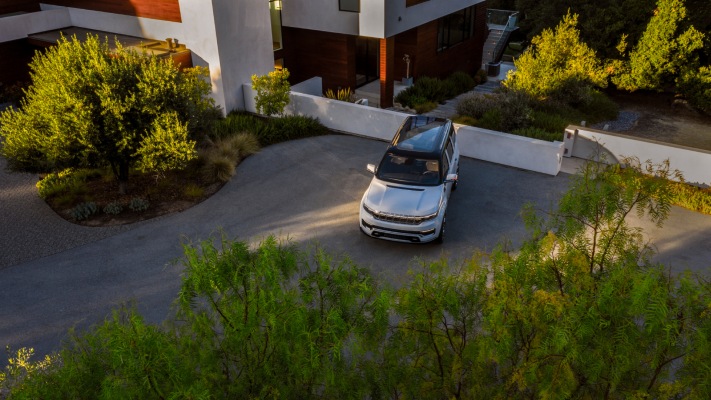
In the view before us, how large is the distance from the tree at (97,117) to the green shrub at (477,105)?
9.99m

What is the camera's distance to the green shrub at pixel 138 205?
519 inches

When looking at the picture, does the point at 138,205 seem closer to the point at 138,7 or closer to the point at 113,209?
the point at 113,209

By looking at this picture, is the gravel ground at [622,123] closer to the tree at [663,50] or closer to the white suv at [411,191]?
the tree at [663,50]

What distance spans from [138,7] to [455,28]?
13.6 m

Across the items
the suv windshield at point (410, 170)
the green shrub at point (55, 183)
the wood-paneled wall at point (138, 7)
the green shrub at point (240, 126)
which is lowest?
the green shrub at point (55, 183)

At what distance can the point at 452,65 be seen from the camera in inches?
992

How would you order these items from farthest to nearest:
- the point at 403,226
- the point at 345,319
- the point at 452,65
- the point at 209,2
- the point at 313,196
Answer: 1. the point at 452,65
2. the point at 209,2
3. the point at 313,196
4. the point at 403,226
5. the point at 345,319

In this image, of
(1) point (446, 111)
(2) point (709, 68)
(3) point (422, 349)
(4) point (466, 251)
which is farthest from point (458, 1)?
(3) point (422, 349)

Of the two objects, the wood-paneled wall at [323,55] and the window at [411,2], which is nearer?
the window at [411,2]

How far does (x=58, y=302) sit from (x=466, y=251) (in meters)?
8.03

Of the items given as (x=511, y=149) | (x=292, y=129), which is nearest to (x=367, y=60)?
(x=292, y=129)

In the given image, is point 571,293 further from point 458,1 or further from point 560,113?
point 458,1

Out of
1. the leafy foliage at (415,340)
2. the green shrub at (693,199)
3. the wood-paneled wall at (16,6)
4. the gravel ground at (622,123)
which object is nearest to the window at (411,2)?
the gravel ground at (622,123)

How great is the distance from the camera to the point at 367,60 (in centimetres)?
2361
